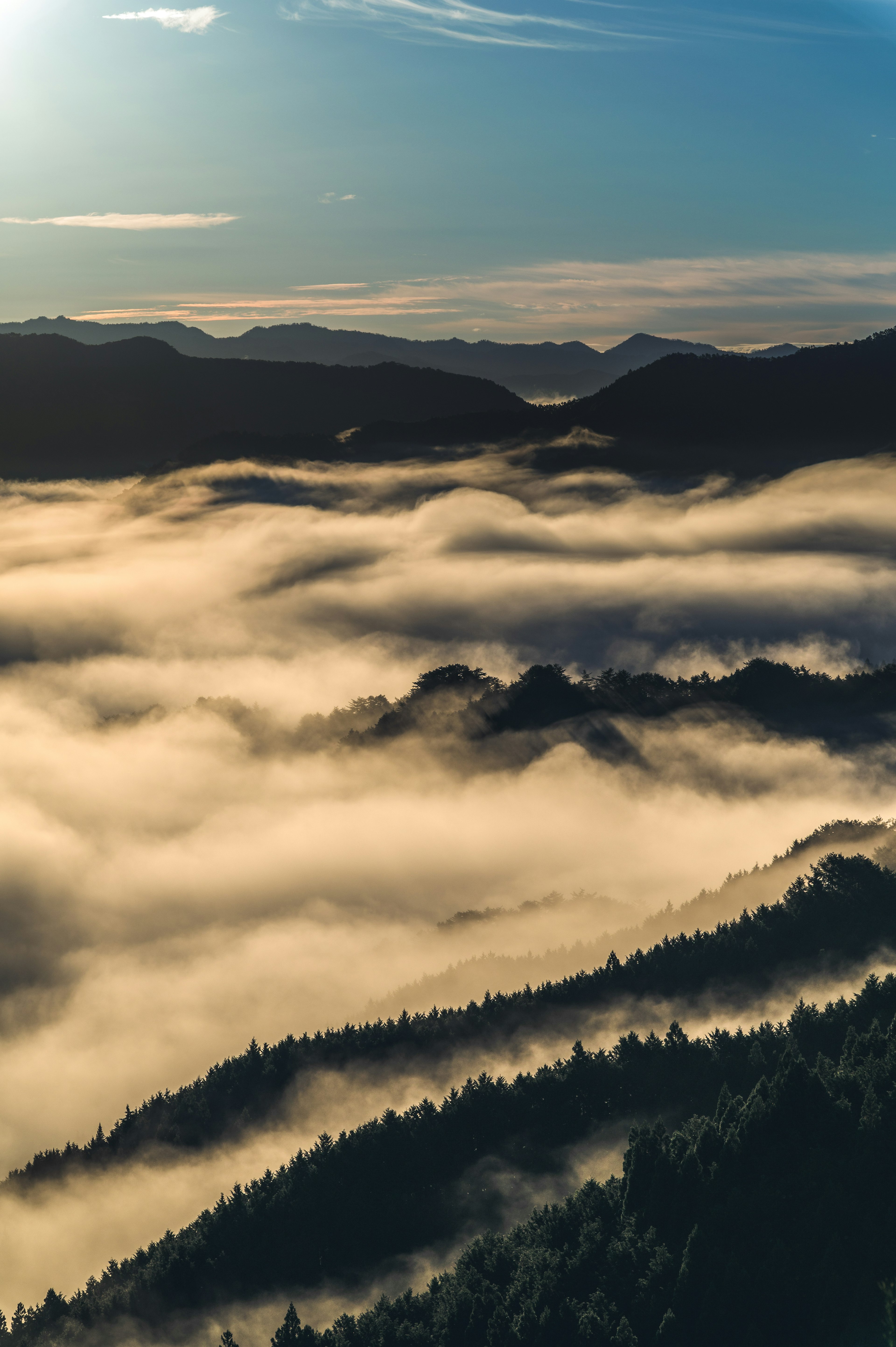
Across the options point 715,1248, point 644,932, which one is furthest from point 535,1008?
point 715,1248

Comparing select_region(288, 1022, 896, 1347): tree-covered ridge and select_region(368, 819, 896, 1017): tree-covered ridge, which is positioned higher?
select_region(288, 1022, 896, 1347): tree-covered ridge

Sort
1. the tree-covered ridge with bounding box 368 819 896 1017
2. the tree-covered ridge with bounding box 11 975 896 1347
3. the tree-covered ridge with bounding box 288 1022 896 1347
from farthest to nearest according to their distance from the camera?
1. the tree-covered ridge with bounding box 368 819 896 1017
2. the tree-covered ridge with bounding box 11 975 896 1347
3. the tree-covered ridge with bounding box 288 1022 896 1347

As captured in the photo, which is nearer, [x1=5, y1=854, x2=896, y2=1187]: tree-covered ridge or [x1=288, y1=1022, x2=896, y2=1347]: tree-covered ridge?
[x1=288, y1=1022, x2=896, y2=1347]: tree-covered ridge

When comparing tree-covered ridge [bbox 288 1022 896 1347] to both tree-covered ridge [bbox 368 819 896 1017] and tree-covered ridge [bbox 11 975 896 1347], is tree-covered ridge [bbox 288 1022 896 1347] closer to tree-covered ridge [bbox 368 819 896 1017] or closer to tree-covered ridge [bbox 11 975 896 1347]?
tree-covered ridge [bbox 11 975 896 1347]

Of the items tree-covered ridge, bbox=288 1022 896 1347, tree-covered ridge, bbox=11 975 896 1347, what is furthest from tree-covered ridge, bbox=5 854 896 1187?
tree-covered ridge, bbox=288 1022 896 1347

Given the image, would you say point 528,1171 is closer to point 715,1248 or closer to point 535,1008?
point 715,1248

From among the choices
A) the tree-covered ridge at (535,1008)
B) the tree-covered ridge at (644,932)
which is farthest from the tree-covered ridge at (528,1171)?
→ the tree-covered ridge at (644,932)
